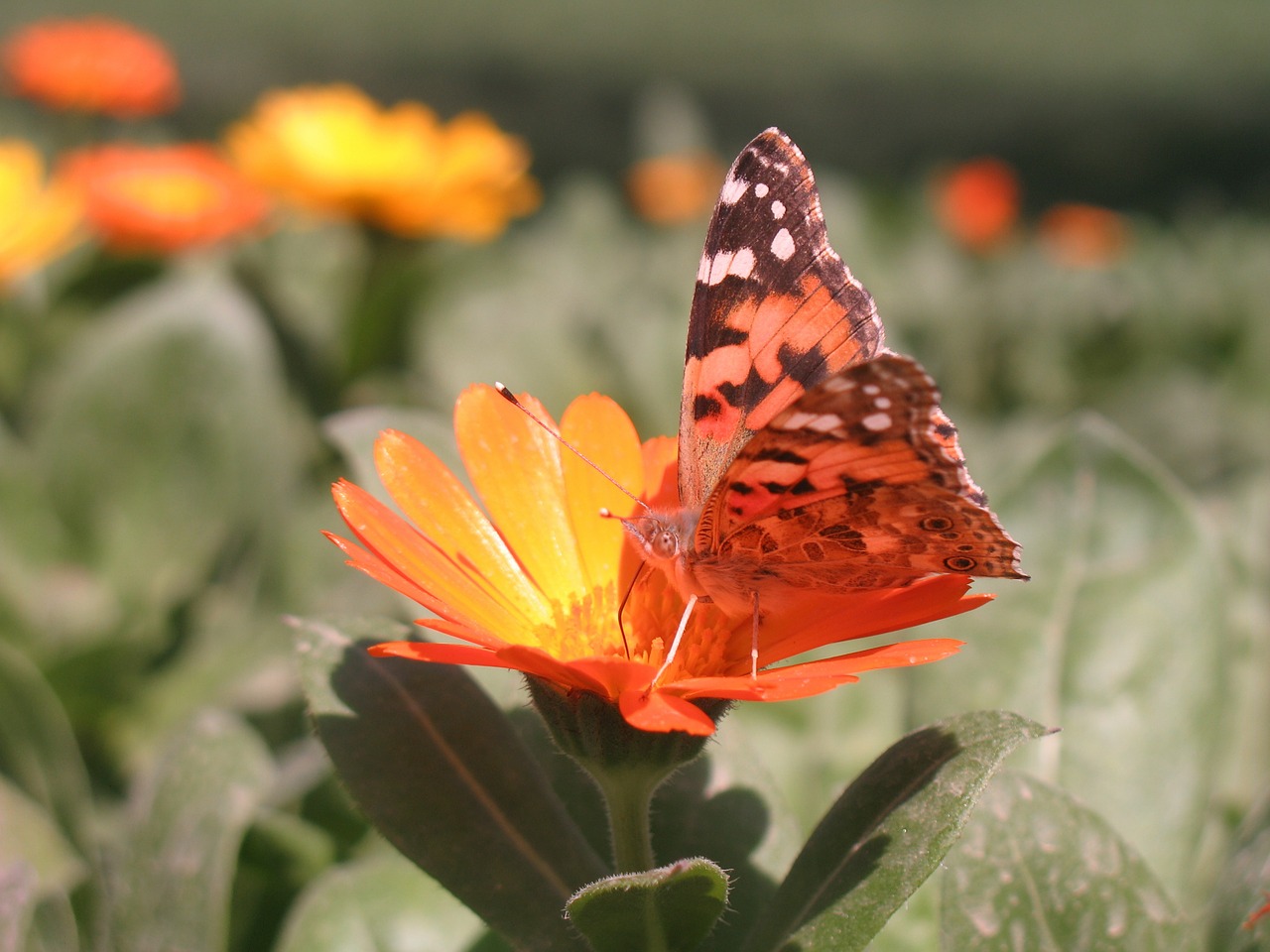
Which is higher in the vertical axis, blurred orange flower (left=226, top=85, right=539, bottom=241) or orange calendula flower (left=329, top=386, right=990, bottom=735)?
blurred orange flower (left=226, top=85, right=539, bottom=241)

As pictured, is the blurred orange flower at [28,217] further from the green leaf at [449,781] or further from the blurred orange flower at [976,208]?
the blurred orange flower at [976,208]

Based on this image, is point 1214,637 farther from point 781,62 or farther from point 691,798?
point 781,62

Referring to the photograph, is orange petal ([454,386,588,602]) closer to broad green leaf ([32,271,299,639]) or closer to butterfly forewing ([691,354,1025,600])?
butterfly forewing ([691,354,1025,600])

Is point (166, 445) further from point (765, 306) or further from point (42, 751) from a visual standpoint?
point (765, 306)

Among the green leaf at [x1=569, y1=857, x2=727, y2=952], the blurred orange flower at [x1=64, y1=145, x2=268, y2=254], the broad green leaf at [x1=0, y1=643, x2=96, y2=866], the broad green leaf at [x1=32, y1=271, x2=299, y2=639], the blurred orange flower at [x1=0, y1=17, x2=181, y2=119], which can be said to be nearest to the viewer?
the green leaf at [x1=569, y1=857, x2=727, y2=952]

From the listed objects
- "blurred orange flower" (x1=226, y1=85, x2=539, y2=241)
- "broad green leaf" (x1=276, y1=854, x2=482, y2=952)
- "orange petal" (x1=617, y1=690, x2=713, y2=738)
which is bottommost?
"broad green leaf" (x1=276, y1=854, x2=482, y2=952)

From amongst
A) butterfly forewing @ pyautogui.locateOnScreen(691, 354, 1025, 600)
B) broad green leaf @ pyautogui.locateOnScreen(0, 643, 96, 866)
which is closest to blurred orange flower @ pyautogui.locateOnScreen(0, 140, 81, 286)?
broad green leaf @ pyautogui.locateOnScreen(0, 643, 96, 866)
